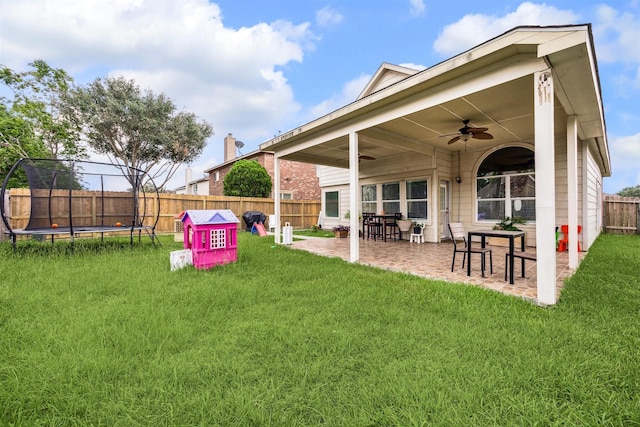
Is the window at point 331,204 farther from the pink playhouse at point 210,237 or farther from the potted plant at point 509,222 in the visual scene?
the pink playhouse at point 210,237

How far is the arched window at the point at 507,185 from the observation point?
7254 mm

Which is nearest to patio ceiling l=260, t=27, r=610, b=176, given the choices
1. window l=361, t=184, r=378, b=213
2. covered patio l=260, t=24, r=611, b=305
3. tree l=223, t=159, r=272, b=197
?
covered patio l=260, t=24, r=611, b=305

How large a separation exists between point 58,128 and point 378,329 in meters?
17.4

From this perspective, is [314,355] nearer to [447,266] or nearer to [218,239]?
[218,239]

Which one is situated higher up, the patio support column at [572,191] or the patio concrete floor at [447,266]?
the patio support column at [572,191]

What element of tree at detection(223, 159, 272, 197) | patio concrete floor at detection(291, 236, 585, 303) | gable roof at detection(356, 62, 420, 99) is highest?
gable roof at detection(356, 62, 420, 99)

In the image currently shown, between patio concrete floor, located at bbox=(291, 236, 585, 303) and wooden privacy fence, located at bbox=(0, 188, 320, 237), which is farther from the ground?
wooden privacy fence, located at bbox=(0, 188, 320, 237)

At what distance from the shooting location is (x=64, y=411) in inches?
60.2

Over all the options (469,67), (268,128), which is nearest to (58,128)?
(268,128)

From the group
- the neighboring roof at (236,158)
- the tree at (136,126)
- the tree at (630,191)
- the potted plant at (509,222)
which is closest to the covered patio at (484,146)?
the potted plant at (509,222)

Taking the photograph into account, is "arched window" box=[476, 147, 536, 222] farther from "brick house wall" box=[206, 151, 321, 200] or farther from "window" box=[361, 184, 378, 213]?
"brick house wall" box=[206, 151, 321, 200]

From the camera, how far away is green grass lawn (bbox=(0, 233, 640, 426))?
59.8 inches

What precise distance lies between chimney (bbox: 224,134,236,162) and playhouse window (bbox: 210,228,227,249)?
651 inches

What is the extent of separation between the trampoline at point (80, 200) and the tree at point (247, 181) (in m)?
6.59
